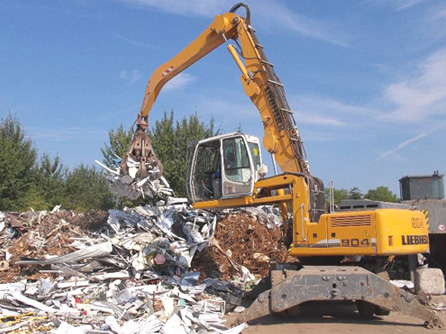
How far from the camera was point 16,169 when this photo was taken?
1083 inches

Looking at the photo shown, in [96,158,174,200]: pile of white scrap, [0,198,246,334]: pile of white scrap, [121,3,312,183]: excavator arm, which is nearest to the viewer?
[0,198,246,334]: pile of white scrap

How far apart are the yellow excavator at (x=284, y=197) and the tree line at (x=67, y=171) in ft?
34.8

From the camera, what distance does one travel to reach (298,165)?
8.93 metres

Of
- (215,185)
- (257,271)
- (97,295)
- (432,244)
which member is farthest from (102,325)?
(432,244)

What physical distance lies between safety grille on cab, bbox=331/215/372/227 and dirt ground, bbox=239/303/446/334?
1708mm

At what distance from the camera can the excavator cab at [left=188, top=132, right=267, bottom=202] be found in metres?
8.81

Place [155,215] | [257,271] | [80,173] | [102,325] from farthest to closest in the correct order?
1. [80,173]
2. [155,215]
3. [257,271]
4. [102,325]

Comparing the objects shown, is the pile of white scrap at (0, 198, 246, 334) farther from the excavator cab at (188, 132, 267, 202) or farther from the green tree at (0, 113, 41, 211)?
the green tree at (0, 113, 41, 211)

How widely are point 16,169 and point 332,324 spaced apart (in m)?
24.5

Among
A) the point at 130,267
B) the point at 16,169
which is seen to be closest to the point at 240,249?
the point at 130,267

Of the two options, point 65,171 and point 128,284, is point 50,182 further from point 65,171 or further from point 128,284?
point 128,284

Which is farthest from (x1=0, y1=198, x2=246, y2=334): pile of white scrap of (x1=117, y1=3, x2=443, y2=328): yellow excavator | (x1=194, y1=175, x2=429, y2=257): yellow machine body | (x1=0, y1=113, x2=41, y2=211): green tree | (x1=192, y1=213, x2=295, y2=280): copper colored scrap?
(x1=0, y1=113, x2=41, y2=211): green tree

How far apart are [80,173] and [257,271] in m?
27.2

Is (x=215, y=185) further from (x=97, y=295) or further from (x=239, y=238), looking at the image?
(x=239, y=238)
